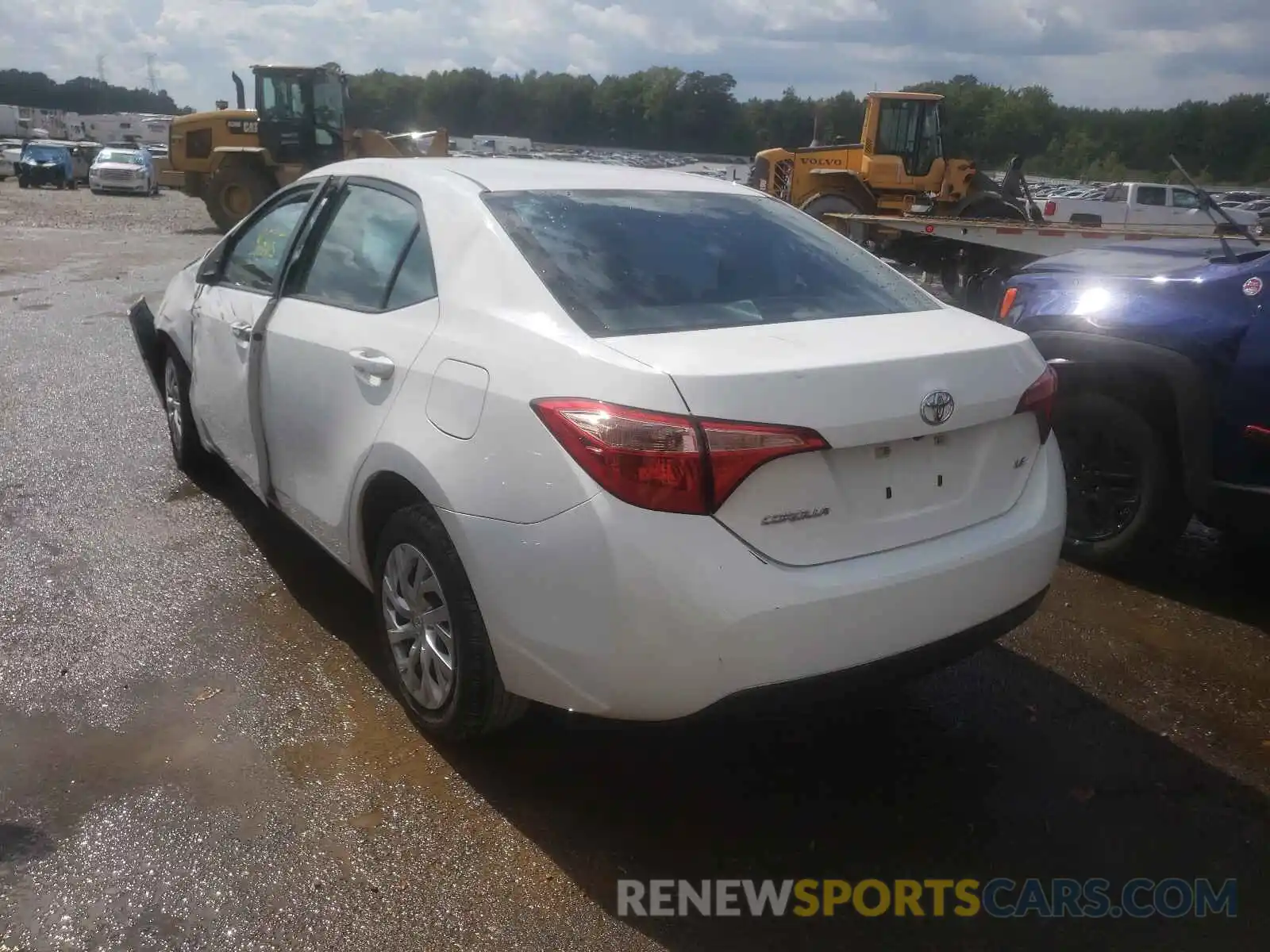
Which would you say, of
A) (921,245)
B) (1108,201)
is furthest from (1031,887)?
(1108,201)

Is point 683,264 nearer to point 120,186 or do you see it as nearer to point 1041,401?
point 1041,401

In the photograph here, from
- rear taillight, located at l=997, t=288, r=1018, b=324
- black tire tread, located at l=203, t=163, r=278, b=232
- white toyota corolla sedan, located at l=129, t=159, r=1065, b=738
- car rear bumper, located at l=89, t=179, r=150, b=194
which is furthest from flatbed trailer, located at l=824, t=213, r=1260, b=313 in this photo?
car rear bumper, located at l=89, t=179, r=150, b=194

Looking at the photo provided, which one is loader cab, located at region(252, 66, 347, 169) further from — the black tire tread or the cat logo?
the cat logo

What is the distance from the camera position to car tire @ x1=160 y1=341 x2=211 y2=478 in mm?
5047

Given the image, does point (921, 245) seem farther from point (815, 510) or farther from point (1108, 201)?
point (1108, 201)

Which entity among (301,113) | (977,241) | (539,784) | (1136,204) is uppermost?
(301,113)

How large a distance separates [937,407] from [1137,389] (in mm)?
2092

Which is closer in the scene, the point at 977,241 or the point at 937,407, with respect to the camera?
the point at 937,407

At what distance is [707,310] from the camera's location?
2.84 metres

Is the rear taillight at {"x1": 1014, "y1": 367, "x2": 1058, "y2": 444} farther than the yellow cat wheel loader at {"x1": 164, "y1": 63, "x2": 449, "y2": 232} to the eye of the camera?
No

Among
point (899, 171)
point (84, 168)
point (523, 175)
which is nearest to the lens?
point (523, 175)

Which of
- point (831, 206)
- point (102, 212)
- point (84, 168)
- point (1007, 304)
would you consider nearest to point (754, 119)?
point (84, 168)

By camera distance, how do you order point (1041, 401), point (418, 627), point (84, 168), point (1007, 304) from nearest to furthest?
point (1041, 401), point (418, 627), point (1007, 304), point (84, 168)

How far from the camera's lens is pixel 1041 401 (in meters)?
2.92
